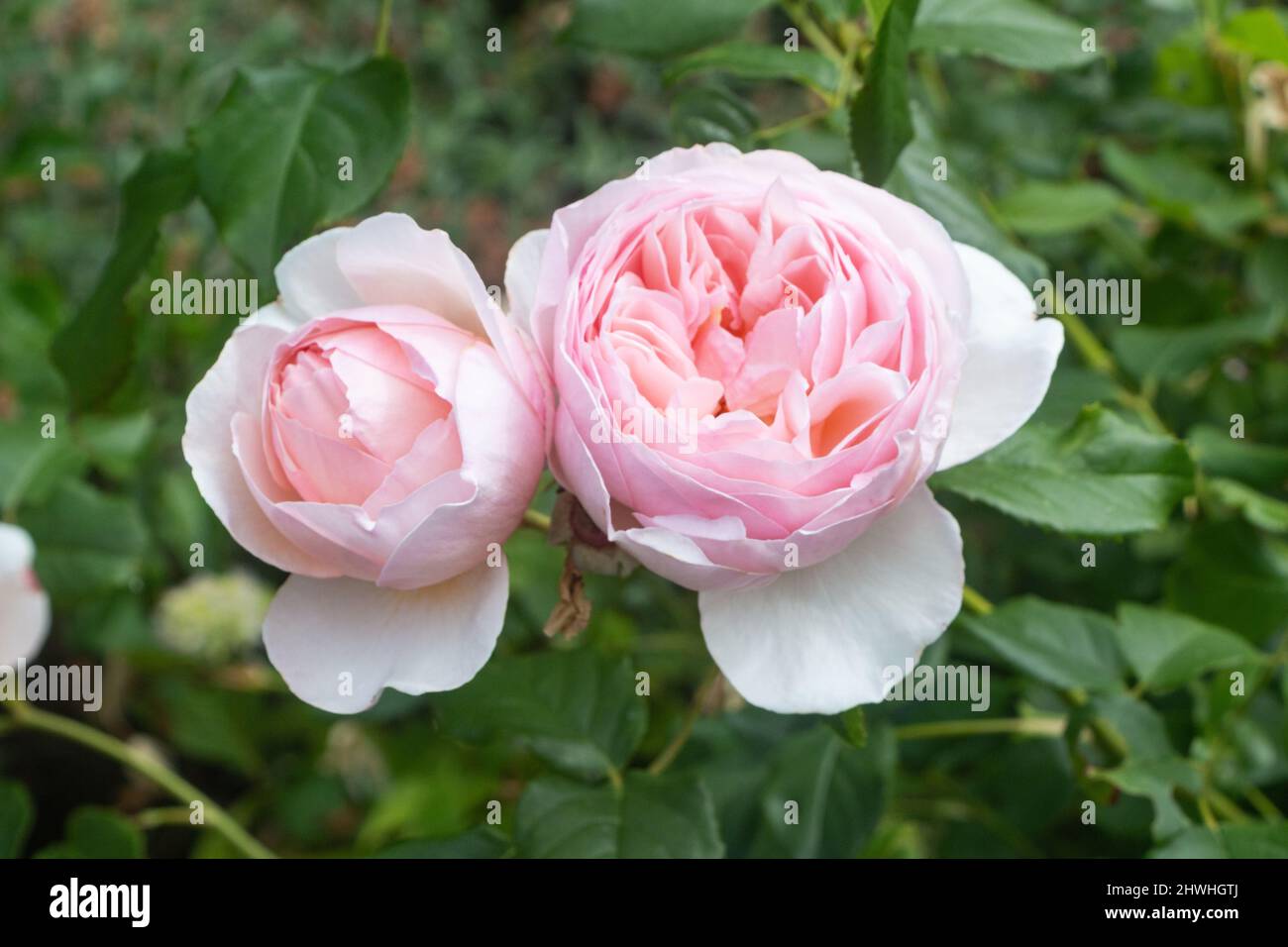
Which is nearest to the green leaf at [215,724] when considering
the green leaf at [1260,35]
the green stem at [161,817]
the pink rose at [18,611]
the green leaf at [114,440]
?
the green stem at [161,817]

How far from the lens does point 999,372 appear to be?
0.38 metres

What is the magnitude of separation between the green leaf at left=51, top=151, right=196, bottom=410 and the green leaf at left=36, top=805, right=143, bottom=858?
284 mm

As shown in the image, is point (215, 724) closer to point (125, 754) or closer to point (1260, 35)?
point (125, 754)

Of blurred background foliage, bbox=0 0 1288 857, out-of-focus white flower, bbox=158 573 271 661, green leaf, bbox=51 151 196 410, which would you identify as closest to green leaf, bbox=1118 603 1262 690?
blurred background foliage, bbox=0 0 1288 857

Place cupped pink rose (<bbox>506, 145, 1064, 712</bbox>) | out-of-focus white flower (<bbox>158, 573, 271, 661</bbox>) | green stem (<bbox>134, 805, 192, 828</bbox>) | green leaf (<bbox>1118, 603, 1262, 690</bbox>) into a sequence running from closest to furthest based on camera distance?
cupped pink rose (<bbox>506, 145, 1064, 712</bbox>), green leaf (<bbox>1118, 603, 1262, 690</bbox>), green stem (<bbox>134, 805, 192, 828</bbox>), out-of-focus white flower (<bbox>158, 573, 271, 661</bbox>)

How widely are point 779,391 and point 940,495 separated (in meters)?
0.25

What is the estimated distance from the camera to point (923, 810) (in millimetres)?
838

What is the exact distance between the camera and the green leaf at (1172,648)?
53 cm

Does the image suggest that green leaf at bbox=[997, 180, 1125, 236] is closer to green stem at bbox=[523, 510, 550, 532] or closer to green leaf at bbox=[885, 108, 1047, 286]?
green leaf at bbox=[885, 108, 1047, 286]

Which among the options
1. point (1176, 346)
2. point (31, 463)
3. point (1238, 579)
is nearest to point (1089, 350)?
point (1176, 346)

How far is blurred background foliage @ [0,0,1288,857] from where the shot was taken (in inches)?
18.9

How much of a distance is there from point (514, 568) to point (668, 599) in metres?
0.18

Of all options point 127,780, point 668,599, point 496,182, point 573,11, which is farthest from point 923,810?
point 496,182
